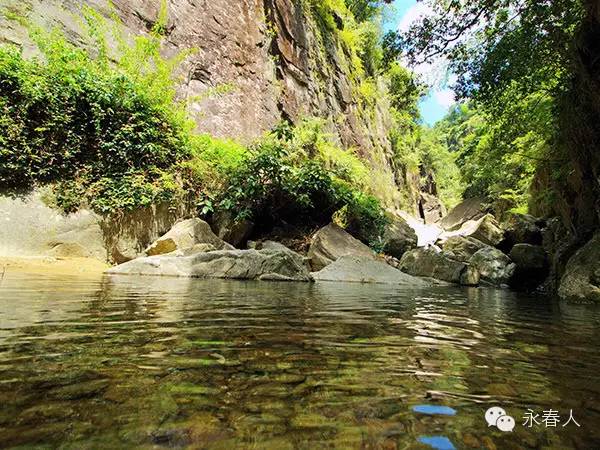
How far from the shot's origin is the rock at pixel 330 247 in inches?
352

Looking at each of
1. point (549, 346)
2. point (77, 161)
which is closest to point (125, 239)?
point (77, 161)

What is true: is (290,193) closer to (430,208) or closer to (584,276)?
(584,276)

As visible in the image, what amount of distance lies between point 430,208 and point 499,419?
3869cm

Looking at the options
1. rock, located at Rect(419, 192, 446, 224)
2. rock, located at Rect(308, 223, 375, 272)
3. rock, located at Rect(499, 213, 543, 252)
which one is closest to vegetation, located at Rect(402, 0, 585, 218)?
rock, located at Rect(499, 213, 543, 252)

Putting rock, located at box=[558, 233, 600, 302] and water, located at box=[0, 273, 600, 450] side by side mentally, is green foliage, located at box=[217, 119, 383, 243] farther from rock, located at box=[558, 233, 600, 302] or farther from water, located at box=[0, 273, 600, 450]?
water, located at box=[0, 273, 600, 450]

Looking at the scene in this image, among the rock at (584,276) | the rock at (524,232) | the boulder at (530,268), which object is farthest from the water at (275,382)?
the rock at (524,232)

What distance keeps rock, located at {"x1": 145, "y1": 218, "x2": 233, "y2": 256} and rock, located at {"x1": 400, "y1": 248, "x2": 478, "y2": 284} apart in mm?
4616

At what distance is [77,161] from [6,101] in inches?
60.9

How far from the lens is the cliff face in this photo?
11.6 meters

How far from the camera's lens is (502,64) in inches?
346

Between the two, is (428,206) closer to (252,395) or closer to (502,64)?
(502,64)

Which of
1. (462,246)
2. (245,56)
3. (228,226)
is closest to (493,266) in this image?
(462,246)

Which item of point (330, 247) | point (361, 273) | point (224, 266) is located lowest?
point (361, 273)

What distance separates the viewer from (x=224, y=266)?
6363 millimetres
